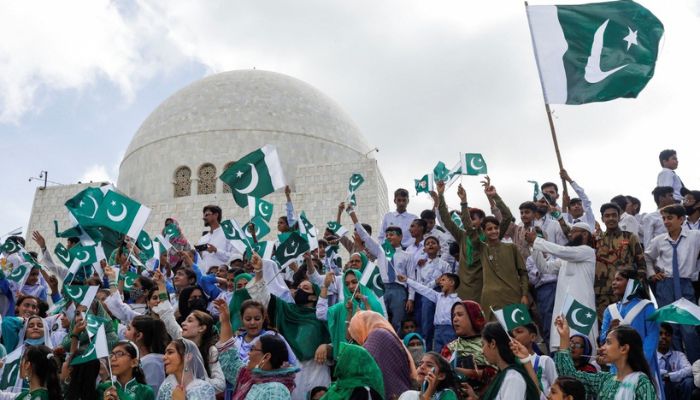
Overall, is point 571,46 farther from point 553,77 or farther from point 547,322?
point 547,322

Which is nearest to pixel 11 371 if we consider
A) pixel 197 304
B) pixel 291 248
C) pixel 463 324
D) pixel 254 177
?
pixel 197 304

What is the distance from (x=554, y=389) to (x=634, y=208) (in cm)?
498

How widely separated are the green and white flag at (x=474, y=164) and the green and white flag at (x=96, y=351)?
5.18 metres

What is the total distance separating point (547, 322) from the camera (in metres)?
7.13

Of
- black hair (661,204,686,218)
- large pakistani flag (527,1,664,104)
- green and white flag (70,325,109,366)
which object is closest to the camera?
green and white flag (70,325,109,366)

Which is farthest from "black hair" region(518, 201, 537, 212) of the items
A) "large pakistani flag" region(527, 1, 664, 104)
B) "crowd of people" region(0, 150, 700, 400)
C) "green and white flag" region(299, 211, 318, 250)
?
"green and white flag" region(299, 211, 318, 250)

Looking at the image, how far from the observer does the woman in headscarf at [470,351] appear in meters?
4.54

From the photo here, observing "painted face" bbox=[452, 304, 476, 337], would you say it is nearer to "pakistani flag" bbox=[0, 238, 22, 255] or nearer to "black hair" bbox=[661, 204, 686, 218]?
"black hair" bbox=[661, 204, 686, 218]

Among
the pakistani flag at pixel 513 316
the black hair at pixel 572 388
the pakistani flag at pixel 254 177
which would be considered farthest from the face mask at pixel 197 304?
the black hair at pixel 572 388

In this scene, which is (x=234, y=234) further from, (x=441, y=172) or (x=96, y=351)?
(x=96, y=351)

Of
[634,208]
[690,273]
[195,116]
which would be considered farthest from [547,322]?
[195,116]

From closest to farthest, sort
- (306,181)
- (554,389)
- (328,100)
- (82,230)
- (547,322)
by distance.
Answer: (554,389)
(547,322)
(82,230)
(306,181)
(328,100)

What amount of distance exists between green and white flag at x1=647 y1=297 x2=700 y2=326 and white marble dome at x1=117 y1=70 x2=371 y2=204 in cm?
1583

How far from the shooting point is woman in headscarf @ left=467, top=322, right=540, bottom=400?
4.03 m
